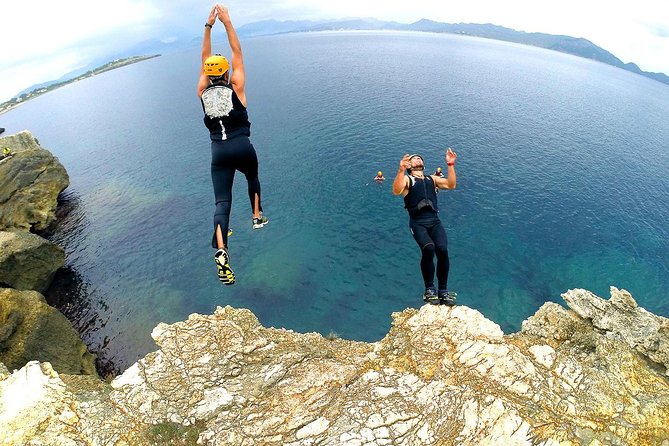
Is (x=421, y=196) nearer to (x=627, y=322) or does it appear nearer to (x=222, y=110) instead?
(x=222, y=110)

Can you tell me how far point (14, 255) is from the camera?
1235 inches

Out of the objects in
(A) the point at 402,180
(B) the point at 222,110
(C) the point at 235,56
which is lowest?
(A) the point at 402,180

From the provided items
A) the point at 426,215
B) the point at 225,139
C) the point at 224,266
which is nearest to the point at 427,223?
the point at 426,215

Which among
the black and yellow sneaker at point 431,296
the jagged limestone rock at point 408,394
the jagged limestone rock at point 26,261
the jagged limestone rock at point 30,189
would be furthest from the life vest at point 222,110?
the jagged limestone rock at point 30,189

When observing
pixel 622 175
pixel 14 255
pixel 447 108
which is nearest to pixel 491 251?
pixel 622 175

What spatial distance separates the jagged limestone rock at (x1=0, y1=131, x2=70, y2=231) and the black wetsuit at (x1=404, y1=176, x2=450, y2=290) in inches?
2184

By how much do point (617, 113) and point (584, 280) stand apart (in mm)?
103569

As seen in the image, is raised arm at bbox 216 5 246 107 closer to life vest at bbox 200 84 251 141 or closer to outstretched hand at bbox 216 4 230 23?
outstretched hand at bbox 216 4 230 23

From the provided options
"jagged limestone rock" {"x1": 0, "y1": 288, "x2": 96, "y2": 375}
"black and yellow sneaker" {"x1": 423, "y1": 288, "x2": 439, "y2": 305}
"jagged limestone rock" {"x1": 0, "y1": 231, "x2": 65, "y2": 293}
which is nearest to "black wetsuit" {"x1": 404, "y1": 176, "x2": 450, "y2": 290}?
"black and yellow sneaker" {"x1": 423, "y1": 288, "x2": 439, "y2": 305}

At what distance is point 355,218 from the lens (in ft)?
149

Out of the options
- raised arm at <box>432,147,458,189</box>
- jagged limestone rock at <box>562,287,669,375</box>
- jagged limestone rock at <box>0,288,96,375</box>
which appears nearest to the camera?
raised arm at <box>432,147,458,189</box>

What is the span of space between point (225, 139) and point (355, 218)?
125ft

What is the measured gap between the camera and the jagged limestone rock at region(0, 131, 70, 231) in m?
45.8

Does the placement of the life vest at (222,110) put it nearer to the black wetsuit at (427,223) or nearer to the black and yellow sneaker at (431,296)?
the black wetsuit at (427,223)
